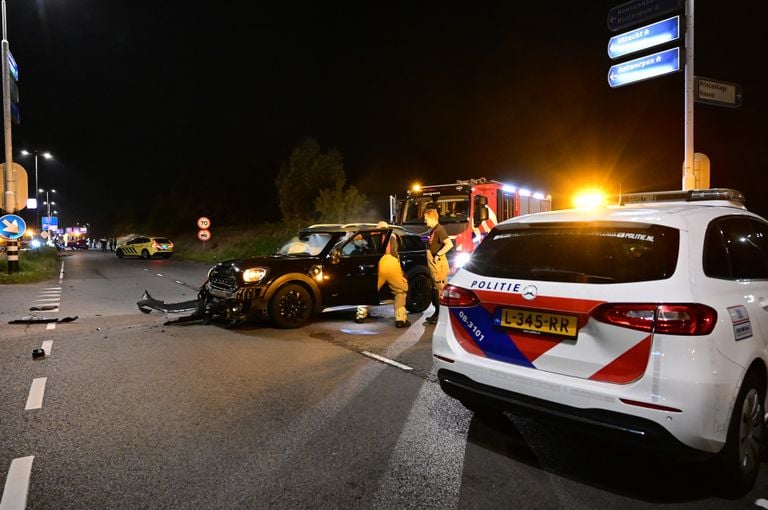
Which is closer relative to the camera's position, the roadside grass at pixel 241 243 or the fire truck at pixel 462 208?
the fire truck at pixel 462 208

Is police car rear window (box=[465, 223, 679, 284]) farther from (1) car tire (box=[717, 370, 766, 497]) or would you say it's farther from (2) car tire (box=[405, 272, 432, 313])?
(2) car tire (box=[405, 272, 432, 313])

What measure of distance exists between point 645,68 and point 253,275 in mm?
9160

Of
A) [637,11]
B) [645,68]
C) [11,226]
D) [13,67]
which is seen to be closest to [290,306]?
[645,68]

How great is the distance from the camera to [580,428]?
3143 millimetres

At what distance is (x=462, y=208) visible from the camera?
14422 mm

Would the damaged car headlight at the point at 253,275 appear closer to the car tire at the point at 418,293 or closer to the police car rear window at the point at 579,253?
the car tire at the point at 418,293

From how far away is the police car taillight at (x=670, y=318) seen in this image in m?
2.90

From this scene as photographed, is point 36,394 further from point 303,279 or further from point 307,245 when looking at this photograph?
point 307,245

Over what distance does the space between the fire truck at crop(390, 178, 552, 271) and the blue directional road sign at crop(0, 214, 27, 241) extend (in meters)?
10.6

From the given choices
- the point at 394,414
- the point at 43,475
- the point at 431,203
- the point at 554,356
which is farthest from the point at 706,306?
the point at 431,203

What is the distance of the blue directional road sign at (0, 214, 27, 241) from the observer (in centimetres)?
1495

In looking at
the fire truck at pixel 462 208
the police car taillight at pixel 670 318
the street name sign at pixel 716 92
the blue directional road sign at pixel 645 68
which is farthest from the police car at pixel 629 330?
the fire truck at pixel 462 208

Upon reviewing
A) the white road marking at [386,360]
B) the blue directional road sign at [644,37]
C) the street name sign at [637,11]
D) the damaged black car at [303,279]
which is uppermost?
the street name sign at [637,11]

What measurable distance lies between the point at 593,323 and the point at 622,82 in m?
10.3
